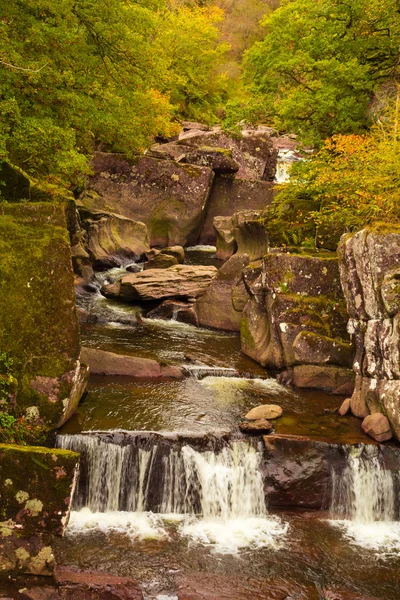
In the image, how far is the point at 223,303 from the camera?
678 inches

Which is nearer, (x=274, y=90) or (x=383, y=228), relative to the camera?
(x=383, y=228)

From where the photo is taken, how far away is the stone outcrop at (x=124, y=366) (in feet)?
42.6

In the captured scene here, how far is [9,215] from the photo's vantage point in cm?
1052

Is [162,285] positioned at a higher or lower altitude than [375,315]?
higher

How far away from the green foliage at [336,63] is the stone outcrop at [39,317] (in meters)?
10.5

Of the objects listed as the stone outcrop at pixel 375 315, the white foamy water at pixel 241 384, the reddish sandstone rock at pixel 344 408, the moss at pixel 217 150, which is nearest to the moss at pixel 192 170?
the moss at pixel 217 150

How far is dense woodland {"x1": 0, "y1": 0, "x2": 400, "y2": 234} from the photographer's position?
1145cm

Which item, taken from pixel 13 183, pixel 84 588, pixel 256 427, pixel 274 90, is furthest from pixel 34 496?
pixel 274 90

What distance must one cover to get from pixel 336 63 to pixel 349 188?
6000mm

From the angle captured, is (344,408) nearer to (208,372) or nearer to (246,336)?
(208,372)

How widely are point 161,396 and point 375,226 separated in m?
5.73

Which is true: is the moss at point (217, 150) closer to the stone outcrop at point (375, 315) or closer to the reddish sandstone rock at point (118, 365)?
the reddish sandstone rock at point (118, 365)

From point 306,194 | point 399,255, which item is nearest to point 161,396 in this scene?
point 399,255

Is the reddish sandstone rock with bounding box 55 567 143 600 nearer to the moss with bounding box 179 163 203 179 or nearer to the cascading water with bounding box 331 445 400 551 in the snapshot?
the cascading water with bounding box 331 445 400 551
